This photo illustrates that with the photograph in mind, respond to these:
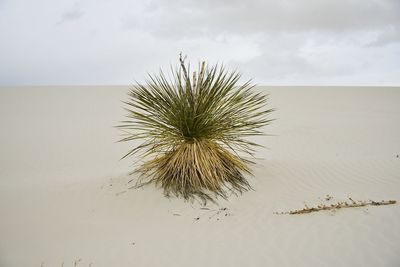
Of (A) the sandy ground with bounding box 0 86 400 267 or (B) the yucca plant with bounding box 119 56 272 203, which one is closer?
(A) the sandy ground with bounding box 0 86 400 267

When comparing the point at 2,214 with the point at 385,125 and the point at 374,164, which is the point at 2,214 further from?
the point at 385,125

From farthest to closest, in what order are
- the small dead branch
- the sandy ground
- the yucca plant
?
the yucca plant → the small dead branch → the sandy ground

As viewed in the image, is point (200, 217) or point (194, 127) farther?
point (194, 127)

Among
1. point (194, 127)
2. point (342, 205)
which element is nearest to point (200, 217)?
point (194, 127)

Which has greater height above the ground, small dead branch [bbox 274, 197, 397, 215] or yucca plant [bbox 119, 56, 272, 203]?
yucca plant [bbox 119, 56, 272, 203]

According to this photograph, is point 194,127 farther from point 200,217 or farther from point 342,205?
point 342,205

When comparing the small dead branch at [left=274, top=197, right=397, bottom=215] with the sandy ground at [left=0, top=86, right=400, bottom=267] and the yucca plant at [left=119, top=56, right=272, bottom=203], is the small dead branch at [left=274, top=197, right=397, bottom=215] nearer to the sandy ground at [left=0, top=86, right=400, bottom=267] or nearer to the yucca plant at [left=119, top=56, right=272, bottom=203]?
the sandy ground at [left=0, top=86, right=400, bottom=267]

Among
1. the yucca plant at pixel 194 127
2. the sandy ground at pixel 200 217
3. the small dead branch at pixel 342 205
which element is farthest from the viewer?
the yucca plant at pixel 194 127

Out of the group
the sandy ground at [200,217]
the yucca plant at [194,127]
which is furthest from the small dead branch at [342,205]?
the yucca plant at [194,127]

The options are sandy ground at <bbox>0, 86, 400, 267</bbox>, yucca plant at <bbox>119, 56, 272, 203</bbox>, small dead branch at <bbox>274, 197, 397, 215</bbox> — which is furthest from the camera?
yucca plant at <bbox>119, 56, 272, 203</bbox>

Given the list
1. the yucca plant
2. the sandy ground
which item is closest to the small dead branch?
the sandy ground

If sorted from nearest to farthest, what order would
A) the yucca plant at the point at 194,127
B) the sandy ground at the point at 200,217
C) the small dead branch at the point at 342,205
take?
the sandy ground at the point at 200,217 < the small dead branch at the point at 342,205 < the yucca plant at the point at 194,127

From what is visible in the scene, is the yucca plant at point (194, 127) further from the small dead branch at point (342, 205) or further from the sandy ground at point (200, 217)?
the small dead branch at point (342, 205)

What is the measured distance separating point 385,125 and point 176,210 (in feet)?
40.7
